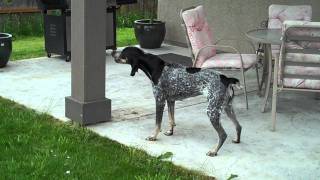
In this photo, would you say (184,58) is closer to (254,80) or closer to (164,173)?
(254,80)

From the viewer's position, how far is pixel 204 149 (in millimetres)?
4254

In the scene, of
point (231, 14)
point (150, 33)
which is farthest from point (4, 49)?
point (231, 14)

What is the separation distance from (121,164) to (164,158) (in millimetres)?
337

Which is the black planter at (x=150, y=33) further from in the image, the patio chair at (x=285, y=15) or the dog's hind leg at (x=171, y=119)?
the dog's hind leg at (x=171, y=119)

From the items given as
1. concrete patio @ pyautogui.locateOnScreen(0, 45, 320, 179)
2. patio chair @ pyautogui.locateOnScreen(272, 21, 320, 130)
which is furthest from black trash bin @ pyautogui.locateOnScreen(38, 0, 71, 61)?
patio chair @ pyautogui.locateOnScreen(272, 21, 320, 130)

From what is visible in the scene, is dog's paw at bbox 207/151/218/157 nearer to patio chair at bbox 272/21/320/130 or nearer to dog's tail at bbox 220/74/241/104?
dog's tail at bbox 220/74/241/104

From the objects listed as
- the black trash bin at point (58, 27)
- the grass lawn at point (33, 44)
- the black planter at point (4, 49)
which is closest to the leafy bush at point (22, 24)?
the grass lawn at point (33, 44)

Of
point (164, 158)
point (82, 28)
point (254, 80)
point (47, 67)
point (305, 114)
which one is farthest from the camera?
point (47, 67)

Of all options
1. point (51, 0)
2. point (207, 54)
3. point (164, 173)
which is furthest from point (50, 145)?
point (51, 0)

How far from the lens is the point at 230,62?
5.28 metres

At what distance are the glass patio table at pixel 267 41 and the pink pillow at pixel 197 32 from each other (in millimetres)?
431

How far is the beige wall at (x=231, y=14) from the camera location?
7473mm

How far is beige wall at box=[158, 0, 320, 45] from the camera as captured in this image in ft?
24.5

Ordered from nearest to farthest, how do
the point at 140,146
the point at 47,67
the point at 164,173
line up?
1. the point at 164,173
2. the point at 140,146
3. the point at 47,67
